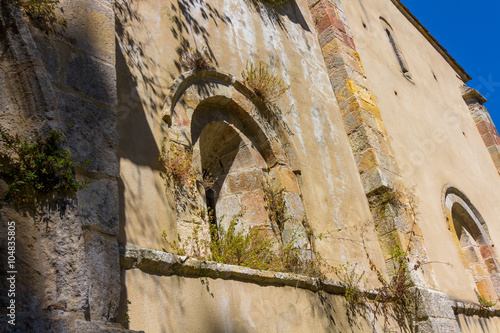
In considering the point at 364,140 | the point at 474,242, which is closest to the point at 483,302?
the point at 474,242

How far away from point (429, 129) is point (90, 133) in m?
7.74

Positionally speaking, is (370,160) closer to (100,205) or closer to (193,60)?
(193,60)

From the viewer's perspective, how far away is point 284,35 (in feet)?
21.4

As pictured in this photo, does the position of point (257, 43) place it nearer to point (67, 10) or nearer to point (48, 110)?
point (67, 10)

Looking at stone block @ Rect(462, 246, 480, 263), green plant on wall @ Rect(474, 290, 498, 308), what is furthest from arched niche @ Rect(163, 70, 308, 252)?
stone block @ Rect(462, 246, 480, 263)

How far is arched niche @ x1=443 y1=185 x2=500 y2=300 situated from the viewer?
812 cm

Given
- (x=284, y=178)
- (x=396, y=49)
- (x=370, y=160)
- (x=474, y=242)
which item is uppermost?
(x=396, y=49)

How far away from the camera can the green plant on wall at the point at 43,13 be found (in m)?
2.63

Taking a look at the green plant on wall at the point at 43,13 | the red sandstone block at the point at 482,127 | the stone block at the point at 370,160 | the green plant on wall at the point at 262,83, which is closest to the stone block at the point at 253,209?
the green plant on wall at the point at 262,83

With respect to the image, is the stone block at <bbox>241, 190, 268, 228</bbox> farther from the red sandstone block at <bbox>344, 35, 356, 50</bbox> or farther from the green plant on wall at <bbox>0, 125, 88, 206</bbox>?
the red sandstone block at <bbox>344, 35, 356, 50</bbox>

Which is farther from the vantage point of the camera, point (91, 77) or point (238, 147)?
point (238, 147)

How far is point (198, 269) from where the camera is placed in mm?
3314

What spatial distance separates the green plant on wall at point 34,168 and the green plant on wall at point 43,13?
773mm

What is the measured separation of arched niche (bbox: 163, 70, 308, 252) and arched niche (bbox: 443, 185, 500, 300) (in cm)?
408
